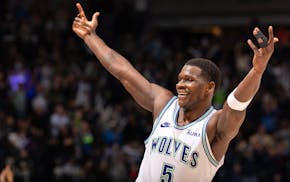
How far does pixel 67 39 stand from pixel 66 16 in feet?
3.32

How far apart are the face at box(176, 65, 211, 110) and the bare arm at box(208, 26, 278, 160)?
0.20m

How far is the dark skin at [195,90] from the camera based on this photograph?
4484 millimetres

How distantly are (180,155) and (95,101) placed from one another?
870 cm

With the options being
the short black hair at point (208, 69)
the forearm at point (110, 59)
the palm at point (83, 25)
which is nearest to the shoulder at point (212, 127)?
the short black hair at point (208, 69)

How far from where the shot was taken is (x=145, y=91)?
17.7 ft

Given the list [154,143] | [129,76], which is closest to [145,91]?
[129,76]

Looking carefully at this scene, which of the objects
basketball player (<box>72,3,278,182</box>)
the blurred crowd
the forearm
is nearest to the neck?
basketball player (<box>72,3,278,182</box>)

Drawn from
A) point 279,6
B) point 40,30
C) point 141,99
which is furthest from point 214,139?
point 279,6

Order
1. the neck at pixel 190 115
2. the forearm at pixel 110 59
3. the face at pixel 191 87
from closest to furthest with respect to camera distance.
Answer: the face at pixel 191 87, the neck at pixel 190 115, the forearm at pixel 110 59

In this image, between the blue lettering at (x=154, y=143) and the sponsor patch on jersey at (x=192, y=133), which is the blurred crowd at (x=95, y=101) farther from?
the sponsor patch on jersey at (x=192, y=133)

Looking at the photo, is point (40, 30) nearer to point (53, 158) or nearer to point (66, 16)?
point (66, 16)

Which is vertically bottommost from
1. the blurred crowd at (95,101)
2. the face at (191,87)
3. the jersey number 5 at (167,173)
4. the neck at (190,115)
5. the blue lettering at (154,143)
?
the jersey number 5 at (167,173)

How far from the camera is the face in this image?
4.96 m

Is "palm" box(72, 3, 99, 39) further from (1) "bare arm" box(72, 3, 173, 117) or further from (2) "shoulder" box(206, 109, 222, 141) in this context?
(2) "shoulder" box(206, 109, 222, 141)
